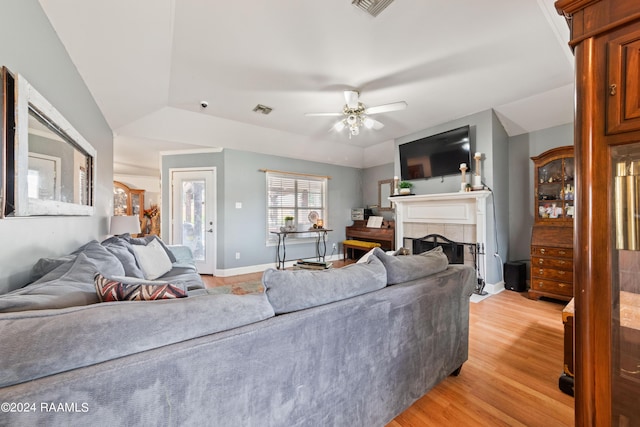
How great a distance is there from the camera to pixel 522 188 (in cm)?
386

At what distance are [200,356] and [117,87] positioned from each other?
3.02m

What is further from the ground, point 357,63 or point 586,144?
point 357,63

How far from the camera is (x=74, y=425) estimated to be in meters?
0.61

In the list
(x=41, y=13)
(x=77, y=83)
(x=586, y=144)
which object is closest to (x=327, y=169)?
(x=77, y=83)

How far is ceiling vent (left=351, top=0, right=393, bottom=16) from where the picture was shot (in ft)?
6.15

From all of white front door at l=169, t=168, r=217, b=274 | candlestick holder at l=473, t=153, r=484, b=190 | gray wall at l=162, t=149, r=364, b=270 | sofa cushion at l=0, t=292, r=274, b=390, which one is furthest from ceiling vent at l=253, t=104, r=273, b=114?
sofa cushion at l=0, t=292, r=274, b=390

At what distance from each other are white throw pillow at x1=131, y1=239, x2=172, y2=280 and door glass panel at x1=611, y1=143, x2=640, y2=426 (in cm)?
289

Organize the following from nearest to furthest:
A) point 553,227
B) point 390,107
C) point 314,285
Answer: point 314,285 < point 390,107 < point 553,227

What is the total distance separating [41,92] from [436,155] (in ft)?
14.4

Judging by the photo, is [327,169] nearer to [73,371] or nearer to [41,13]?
[41,13]

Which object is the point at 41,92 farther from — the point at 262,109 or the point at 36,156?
the point at 262,109

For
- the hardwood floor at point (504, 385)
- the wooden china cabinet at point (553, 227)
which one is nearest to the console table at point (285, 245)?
the hardwood floor at point (504, 385)

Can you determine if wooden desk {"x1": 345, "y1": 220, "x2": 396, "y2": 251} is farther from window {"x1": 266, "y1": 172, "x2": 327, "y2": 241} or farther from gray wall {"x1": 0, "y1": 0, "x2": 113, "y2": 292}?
gray wall {"x1": 0, "y1": 0, "x2": 113, "y2": 292}

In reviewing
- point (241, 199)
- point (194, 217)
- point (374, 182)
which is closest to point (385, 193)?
point (374, 182)
